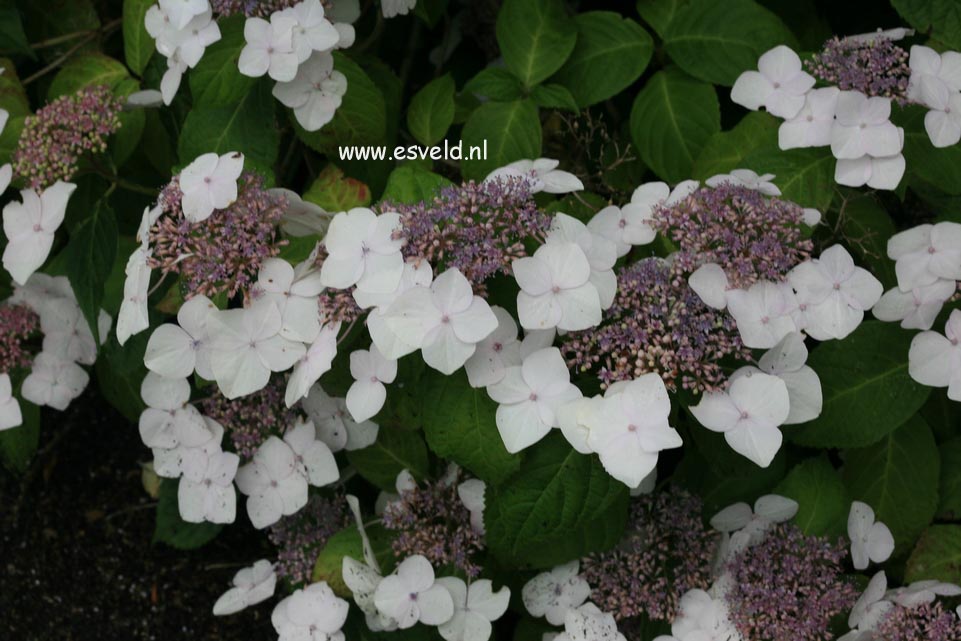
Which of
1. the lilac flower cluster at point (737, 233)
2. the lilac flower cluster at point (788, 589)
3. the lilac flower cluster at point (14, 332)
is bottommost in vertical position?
the lilac flower cluster at point (788, 589)

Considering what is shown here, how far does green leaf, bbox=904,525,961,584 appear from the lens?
1.55m

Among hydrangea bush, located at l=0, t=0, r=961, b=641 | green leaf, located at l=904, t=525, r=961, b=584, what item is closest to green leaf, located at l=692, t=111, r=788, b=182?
hydrangea bush, located at l=0, t=0, r=961, b=641

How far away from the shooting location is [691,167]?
5.66 feet

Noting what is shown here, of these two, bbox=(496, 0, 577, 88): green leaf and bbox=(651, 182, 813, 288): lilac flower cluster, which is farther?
bbox=(496, 0, 577, 88): green leaf

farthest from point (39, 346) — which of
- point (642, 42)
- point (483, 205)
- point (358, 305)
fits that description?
point (642, 42)

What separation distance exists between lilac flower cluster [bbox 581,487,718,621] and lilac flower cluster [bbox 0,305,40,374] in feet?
3.24

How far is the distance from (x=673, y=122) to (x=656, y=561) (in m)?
0.71

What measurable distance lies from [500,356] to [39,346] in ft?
3.26

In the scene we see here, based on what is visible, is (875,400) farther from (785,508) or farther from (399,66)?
(399,66)

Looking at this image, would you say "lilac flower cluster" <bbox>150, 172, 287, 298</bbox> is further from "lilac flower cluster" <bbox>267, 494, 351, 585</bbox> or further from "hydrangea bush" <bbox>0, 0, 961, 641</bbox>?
"lilac flower cluster" <bbox>267, 494, 351, 585</bbox>

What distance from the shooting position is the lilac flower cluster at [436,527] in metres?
1.54

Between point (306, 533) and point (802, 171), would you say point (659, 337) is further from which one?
point (306, 533)

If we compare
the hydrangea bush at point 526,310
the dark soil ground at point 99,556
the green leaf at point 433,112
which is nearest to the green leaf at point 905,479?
the hydrangea bush at point 526,310

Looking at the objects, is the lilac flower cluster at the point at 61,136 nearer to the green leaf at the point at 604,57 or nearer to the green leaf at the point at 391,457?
the green leaf at the point at 391,457
